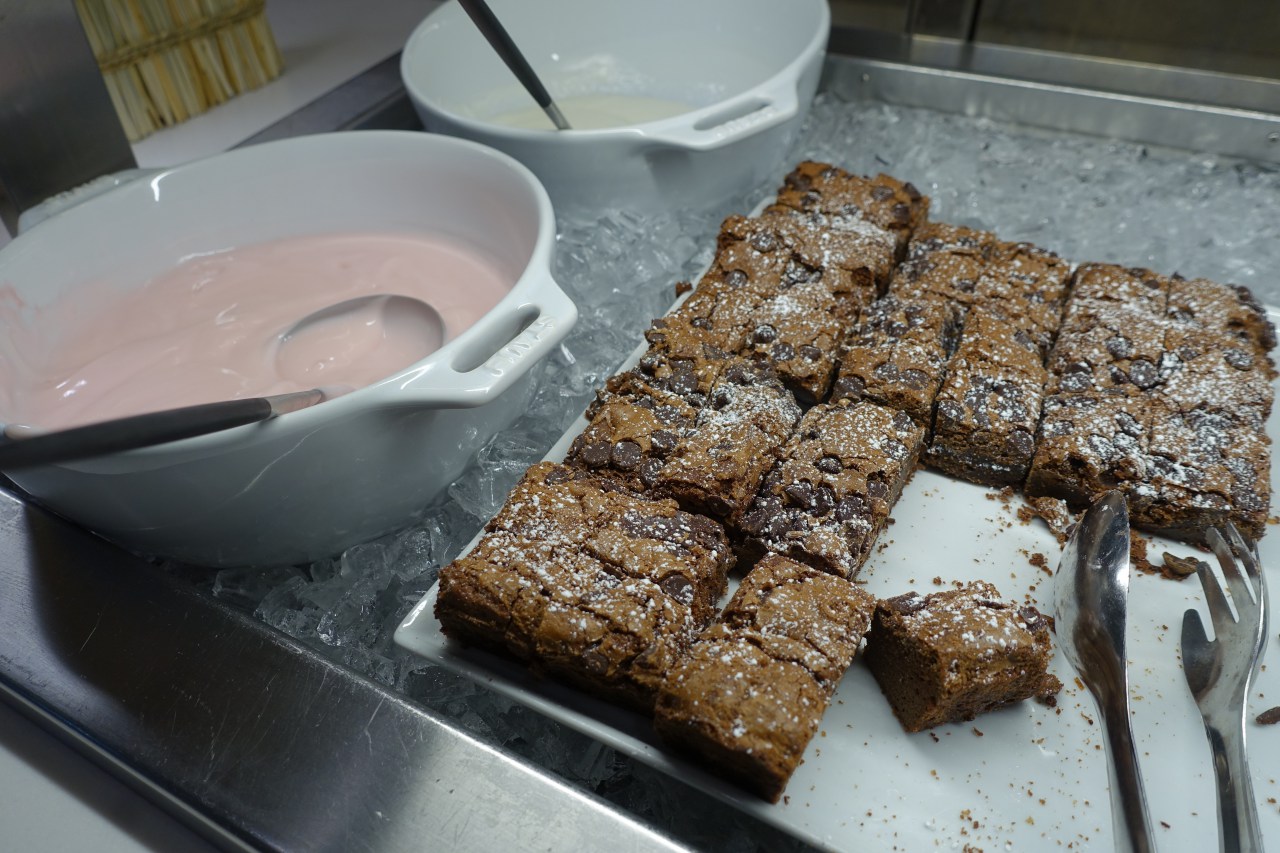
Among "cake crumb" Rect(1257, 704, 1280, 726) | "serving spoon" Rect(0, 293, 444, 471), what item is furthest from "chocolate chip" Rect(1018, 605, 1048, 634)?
"serving spoon" Rect(0, 293, 444, 471)

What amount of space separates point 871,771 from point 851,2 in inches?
68.9

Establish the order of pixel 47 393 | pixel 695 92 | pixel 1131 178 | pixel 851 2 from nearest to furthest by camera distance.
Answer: pixel 47 393 < pixel 1131 178 < pixel 695 92 < pixel 851 2

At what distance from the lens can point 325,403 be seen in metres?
0.88

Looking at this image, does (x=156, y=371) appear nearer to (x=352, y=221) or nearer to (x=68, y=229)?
(x=68, y=229)

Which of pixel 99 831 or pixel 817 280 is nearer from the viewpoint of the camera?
pixel 99 831

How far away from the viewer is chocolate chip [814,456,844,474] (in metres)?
1.12

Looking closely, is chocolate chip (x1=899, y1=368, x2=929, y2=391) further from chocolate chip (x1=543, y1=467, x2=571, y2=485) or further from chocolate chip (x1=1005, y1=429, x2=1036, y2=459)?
chocolate chip (x1=543, y1=467, x2=571, y2=485)

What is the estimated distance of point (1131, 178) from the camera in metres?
1.68

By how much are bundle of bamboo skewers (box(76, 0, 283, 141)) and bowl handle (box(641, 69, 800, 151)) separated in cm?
100

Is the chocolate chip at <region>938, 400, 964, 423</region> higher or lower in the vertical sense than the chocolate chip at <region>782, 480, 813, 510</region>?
lower

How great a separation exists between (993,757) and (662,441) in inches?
21.4

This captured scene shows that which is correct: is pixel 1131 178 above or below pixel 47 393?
below

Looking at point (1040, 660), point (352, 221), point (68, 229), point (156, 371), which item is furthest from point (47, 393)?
point (1040, 660)

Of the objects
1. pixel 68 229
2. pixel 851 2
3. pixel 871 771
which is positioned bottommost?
pixel 871 771
